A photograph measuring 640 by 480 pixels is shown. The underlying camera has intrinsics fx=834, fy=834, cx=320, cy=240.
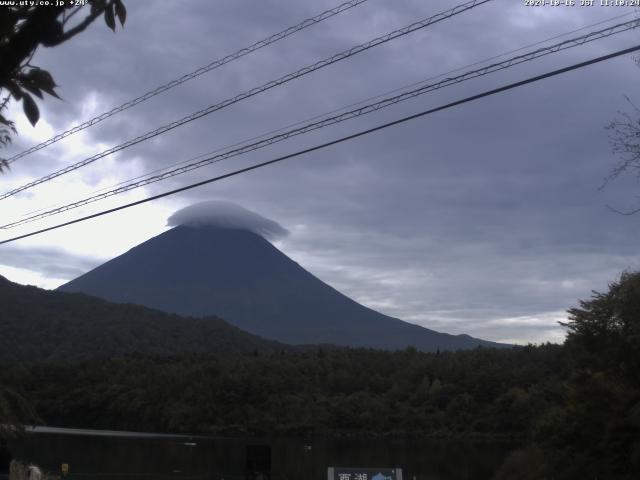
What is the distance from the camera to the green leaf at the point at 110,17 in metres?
3.78

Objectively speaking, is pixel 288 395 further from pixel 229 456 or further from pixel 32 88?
pixel 32 88

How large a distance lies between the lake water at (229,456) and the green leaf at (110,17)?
3587 centimetres

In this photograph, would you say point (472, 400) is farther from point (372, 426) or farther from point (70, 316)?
point (70, 316)

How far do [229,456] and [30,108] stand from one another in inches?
2699

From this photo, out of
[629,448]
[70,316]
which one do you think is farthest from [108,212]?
[70,316]

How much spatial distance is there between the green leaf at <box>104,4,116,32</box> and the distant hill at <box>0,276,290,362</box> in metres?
143

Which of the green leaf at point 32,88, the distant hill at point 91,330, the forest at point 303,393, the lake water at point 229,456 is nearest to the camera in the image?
the green leaf at point 32,88

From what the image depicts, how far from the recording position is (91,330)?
537ft

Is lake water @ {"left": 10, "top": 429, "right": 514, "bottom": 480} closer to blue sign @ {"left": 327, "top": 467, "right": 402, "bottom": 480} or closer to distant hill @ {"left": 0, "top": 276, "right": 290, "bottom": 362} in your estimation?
blue sign @ {"left": 327, "top": 467, "right": 402, "bottom": 480}

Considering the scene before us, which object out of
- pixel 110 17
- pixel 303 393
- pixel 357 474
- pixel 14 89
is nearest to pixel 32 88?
pixel 14 89

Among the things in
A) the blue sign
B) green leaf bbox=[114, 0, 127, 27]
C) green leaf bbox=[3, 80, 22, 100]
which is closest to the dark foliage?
the blue sign

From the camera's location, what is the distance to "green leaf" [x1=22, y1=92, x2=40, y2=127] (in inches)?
150

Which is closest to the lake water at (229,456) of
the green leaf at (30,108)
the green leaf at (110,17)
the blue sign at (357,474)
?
the blue sign at (357,474)

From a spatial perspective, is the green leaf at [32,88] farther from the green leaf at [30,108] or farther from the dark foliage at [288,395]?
the dark foliage at [288,395]
